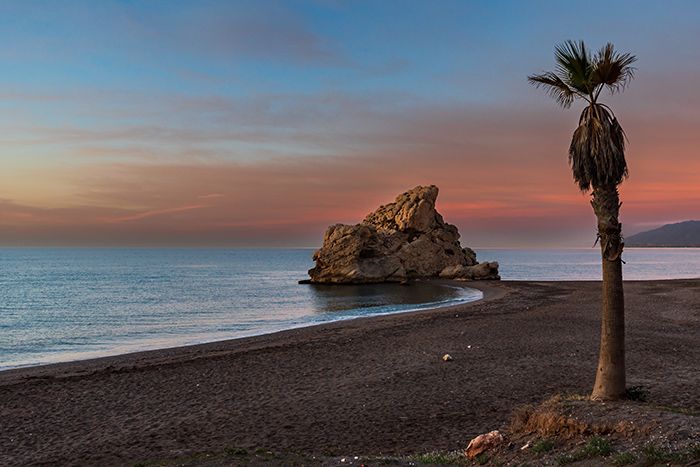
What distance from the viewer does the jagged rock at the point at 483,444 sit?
37.3ft

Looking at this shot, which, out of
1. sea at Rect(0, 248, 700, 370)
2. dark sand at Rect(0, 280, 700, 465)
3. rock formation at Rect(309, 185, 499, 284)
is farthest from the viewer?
rock formation at Rect(309, 185, 499, 284)

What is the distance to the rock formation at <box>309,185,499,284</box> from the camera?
316 feet

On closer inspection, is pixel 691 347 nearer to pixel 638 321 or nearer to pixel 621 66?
pixel 638 321

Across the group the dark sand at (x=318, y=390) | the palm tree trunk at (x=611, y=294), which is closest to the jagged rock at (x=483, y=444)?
the dark sand at (x=318, y=390)

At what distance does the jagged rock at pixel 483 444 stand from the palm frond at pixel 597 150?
5.96 metres

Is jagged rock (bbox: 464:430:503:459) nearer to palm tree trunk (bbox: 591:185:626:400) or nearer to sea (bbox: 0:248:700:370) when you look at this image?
palm tree trunk (bbox: 591:185:626:400)

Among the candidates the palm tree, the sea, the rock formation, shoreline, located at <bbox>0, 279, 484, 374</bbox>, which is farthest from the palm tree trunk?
the rock formation

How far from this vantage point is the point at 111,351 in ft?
106

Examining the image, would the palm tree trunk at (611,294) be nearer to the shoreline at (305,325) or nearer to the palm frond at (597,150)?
the palm frond at (597,150)

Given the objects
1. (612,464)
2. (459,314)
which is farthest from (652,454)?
(459,314)

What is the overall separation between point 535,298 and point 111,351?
41617 mm

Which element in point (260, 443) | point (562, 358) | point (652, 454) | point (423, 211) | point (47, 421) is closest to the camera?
point (652, 454)

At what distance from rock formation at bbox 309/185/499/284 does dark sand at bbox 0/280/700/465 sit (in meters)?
62.6

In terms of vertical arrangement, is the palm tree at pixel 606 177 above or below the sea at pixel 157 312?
above
